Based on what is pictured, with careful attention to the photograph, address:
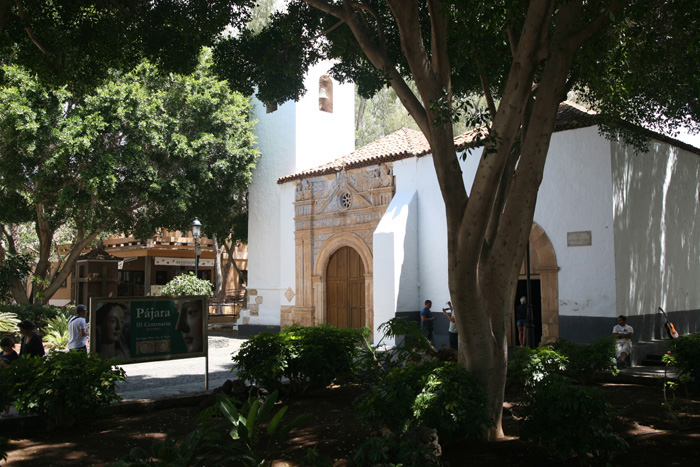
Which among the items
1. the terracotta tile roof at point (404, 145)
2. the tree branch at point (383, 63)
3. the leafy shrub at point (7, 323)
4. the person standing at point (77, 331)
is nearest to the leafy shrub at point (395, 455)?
the tree branch at point (383, 63)

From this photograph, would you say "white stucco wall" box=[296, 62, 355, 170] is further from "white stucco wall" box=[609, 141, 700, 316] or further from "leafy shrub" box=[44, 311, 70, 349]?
"white stucco wall" box=[609, 141, 700, 316]

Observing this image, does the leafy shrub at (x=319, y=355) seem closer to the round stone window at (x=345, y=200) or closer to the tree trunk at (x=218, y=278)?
the round stone window at (x=345, y=200)

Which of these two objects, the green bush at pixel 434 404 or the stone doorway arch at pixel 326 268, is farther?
the stone doorway arch at pixel 326 268

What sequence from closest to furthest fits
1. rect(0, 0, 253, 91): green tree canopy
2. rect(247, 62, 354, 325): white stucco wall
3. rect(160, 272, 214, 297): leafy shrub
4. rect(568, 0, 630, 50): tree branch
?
rect(568, 0, 630, 50): tree branch < rect(0, 0, 253, 91): green tree canopy < rect(160, 272, 214, 297): leafy shrub < rect(247, 62, 354, 325): white stucco wall

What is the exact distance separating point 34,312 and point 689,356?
690 inches

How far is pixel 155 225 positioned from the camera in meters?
20.3

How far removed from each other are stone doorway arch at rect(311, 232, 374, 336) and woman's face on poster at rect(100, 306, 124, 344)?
9.51m

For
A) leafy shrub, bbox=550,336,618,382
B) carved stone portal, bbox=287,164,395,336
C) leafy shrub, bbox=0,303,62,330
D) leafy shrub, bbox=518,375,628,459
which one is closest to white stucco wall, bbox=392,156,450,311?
carved stone portal, bbox=287,164,395,336

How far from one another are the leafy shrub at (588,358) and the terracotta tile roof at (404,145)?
17.9 ft

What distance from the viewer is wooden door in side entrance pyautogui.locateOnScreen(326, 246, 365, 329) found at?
17656 millimetres

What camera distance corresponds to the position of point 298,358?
8070 mm

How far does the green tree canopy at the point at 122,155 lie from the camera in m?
16.8

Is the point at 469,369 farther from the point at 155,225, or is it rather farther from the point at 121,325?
the point at 155,225

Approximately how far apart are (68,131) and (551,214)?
12.9 metres
